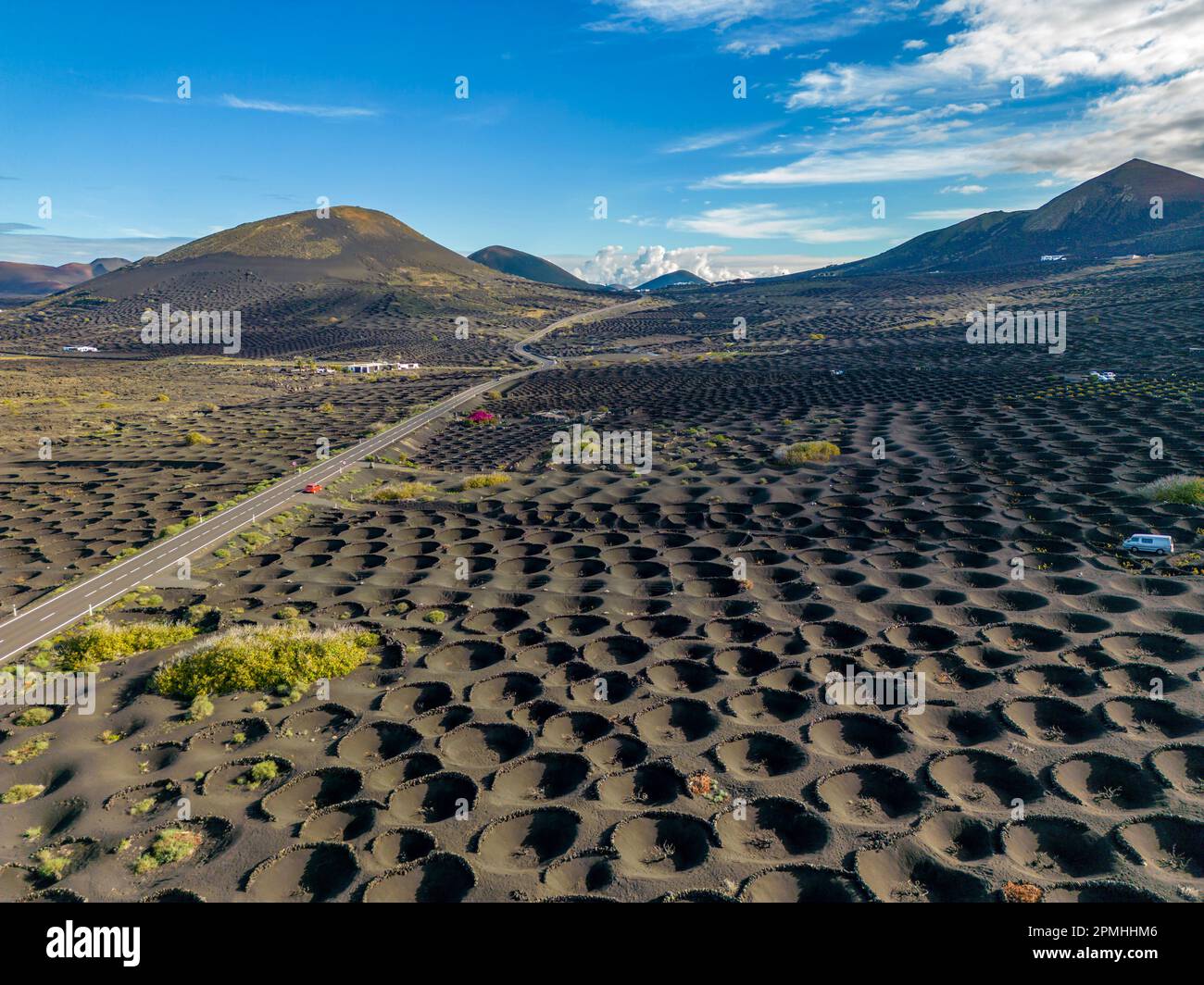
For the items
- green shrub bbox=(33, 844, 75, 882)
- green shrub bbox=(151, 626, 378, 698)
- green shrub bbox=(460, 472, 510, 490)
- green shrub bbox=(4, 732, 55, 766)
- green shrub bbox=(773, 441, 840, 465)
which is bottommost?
green shrub bbox=(33, 844, 75, 882)

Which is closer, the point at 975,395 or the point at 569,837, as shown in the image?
the point at 569,837

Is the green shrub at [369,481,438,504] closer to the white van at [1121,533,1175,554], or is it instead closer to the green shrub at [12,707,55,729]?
the green shrub at [12,707,55,729]

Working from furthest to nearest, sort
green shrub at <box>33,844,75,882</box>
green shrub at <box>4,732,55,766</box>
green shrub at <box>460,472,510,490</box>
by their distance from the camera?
green shrub at <box>460,472,510,490</box>, green shrub at <box>4,732,55,766</box>, green shrub at <box>33,844,75,882</box>

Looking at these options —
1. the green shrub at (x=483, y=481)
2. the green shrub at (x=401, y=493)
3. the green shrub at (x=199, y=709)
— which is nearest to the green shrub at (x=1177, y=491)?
the green shrub at (x=483, y=481)

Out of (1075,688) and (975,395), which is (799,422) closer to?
(975,395)

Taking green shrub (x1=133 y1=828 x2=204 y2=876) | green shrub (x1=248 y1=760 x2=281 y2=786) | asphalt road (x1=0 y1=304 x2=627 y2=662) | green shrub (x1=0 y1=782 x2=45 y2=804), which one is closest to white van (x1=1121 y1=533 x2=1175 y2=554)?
green shrub (x1=248 y1=760 x2=281 y2=786)

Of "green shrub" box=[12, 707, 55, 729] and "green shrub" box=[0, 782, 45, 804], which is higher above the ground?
"green shrub" box=[12, 707, 55, 729]
